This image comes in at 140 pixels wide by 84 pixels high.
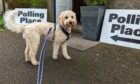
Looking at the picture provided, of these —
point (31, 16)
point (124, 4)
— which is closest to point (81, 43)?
point (124, 4)

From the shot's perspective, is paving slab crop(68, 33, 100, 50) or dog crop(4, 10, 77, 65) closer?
dog crop(4, 10, 77, 65)

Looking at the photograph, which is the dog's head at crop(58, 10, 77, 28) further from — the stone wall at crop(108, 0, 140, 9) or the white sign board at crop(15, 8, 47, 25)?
the white sign board at crop(15, 8, 47, 25)

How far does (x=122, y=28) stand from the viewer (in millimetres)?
5664

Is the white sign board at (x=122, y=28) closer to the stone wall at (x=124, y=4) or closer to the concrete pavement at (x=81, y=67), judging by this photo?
the concrete pavement at (x=81, y=67)

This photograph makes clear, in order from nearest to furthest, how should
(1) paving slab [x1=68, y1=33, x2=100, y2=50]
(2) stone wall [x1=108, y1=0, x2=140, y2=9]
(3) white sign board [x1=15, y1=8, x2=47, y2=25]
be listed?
(1) paving slab [x1=68, y1=33, x2=100, y2=50], (2) stone wall [x1=108, y1=0, x2=140, y2=9], (3) white sign board [x1=15, y1=8, x2=47, y2=25]

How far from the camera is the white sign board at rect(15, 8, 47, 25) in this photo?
7449mm

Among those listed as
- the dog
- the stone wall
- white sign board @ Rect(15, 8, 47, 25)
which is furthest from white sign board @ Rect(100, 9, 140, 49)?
white sign board @ Rect(15, 8, 47, 25)

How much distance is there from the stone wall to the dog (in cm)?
254

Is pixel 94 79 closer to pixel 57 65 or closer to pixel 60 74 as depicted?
pixel 60 74

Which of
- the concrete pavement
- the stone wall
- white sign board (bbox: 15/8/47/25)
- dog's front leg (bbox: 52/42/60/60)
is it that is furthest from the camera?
white sign board (bbox: 15/8/47/25)

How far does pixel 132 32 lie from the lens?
5477mm

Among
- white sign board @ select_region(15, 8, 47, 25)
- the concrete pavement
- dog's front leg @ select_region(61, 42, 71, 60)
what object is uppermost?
white sign board @ select_region(15, 8, 47, 25)

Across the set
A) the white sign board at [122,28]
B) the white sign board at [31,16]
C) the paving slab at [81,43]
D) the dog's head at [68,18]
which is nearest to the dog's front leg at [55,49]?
the dog's head at [68,18]

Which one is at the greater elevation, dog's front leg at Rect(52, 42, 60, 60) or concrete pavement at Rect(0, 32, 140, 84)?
dog's front leg at Rect(52, 42, 60, 60)
